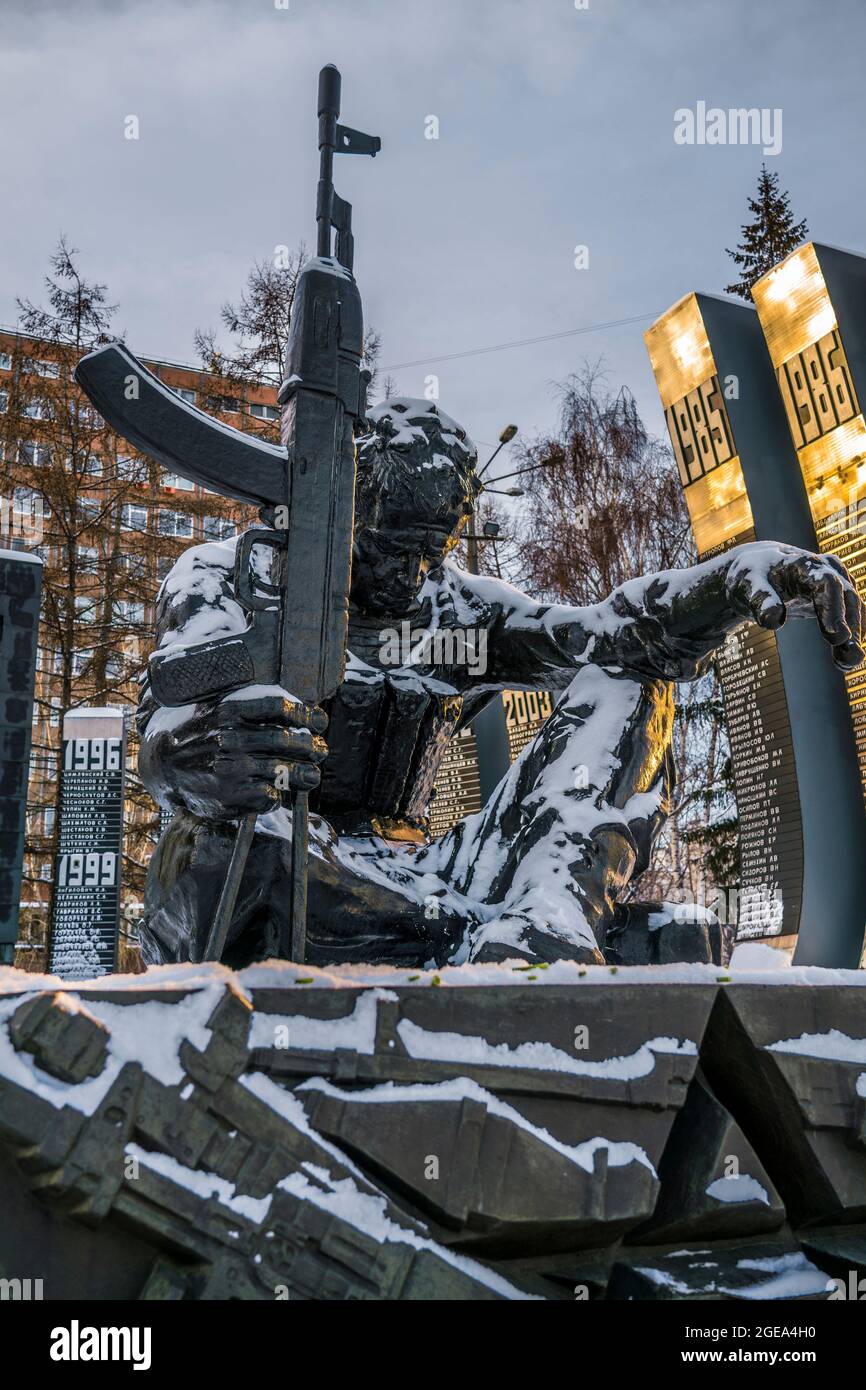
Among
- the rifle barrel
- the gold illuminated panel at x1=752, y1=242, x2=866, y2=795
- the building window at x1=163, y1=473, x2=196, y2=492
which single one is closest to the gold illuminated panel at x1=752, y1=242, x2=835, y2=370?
the gold illuminated panel at x1=752, y1=242, x2=866, y2=795

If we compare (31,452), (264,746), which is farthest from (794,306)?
(31,452)

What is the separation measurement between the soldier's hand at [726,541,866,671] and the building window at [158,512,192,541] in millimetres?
10918

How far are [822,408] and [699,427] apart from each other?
1.16 metres

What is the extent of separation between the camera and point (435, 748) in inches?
96.6

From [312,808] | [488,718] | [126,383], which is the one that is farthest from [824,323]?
[126,383]

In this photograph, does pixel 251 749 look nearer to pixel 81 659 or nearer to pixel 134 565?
pixel 134 565

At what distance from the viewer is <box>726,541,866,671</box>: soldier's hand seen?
6.12 feet

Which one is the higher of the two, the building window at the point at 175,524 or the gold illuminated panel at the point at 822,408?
the building window at the point at 175,524

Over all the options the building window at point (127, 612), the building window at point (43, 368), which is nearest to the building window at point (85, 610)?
the building window at point (127, 612)

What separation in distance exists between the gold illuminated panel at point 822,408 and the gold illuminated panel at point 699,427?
55cm

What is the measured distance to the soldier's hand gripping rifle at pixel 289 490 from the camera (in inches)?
60.8

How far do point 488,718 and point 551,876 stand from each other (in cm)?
603

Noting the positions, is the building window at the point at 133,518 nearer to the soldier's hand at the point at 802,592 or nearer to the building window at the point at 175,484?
the building window at the point at 175,484

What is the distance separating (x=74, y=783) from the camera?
26.7 ft
